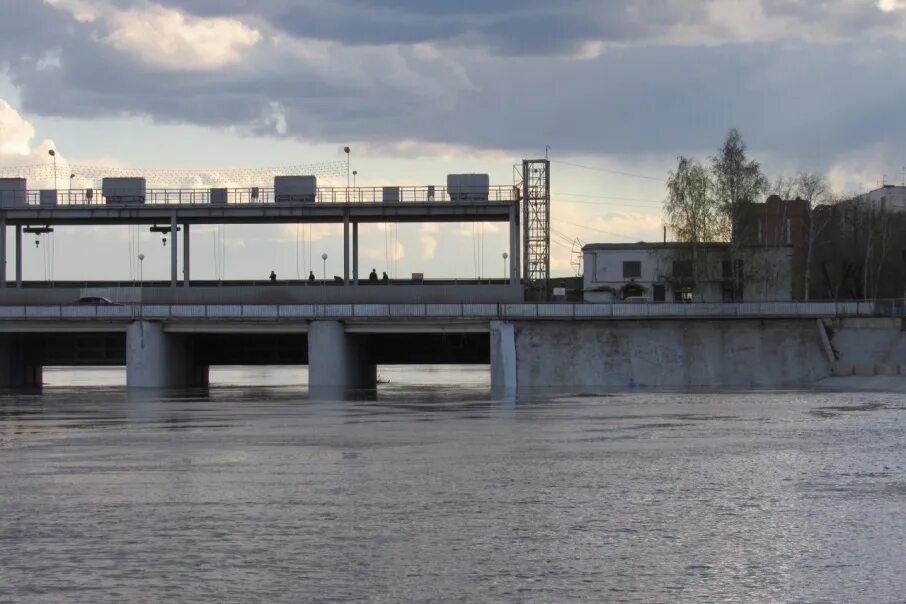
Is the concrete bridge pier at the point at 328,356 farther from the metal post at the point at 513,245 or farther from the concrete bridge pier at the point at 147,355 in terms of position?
the metal post at the point at 513,245

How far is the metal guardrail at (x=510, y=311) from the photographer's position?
81312mm

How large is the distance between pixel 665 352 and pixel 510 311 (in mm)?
9931

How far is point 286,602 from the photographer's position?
18109 mm

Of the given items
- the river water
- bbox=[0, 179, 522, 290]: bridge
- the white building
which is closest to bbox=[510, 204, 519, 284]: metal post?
bbox=[0, 179, 522, 290]: bridge

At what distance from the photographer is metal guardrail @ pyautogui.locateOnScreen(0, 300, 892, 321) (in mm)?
81312

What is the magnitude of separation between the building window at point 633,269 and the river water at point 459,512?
187 ft

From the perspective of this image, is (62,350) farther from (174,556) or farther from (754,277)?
(174,556)

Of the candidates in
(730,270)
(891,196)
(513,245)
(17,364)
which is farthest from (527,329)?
(891,196)

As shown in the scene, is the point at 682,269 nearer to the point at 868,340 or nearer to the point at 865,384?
the point at 868,340

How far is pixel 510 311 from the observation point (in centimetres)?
8169

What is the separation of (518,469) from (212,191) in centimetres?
6724

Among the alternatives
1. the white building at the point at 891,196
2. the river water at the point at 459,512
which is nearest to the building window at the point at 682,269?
the river water at the point at 459,512

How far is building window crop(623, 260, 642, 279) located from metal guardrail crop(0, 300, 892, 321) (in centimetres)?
2276

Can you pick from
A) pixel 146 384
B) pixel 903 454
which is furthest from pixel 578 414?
pixel 146 384
